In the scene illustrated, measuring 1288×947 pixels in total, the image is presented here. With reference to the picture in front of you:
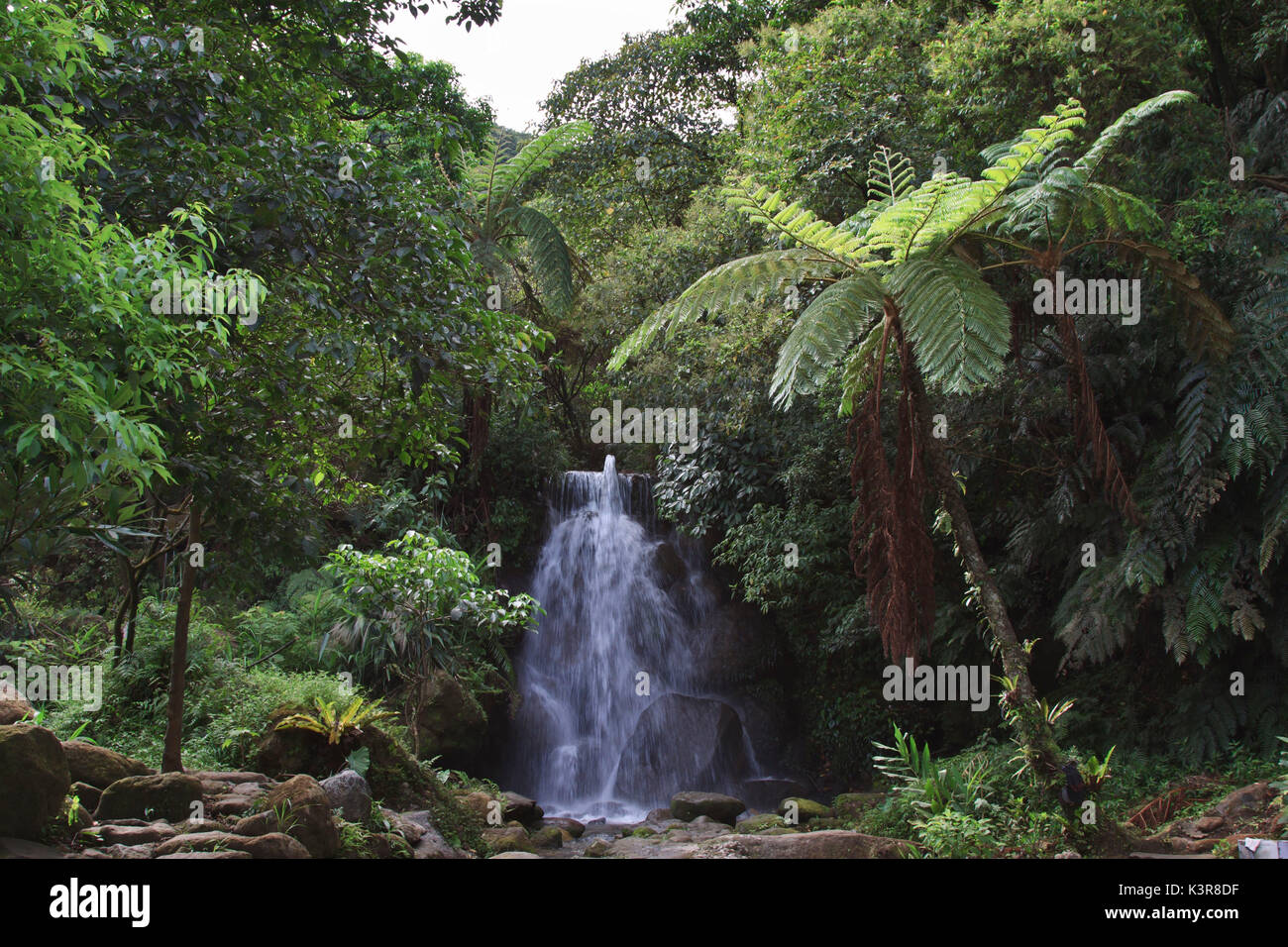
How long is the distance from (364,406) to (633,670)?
6.72 meters

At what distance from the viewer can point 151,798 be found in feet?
14.4

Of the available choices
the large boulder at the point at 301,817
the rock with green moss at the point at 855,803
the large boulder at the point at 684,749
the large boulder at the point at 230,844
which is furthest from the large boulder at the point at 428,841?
the large boulder at the point at 684,749

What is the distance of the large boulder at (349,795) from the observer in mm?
4973

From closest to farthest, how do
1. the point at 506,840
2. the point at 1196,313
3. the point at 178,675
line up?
the point at 178,675 → the point at 1196,313 → the point at 506,840

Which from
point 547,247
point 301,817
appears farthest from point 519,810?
point 547,247

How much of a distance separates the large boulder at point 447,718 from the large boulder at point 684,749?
205 centimetres

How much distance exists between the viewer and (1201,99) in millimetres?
8703

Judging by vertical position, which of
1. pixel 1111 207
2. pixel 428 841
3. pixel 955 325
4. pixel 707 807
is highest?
pixel 1111 207

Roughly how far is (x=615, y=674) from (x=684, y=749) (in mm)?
1438

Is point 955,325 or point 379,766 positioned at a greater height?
point 955,325

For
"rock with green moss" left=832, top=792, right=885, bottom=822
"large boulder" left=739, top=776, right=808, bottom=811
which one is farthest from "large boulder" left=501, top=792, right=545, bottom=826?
"rock with green moss" left=832, top=792, right=885, bottom=822

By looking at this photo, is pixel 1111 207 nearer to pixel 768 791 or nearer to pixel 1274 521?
pixel 1274 521

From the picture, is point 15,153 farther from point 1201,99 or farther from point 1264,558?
point 1201,99

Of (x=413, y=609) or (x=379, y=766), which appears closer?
(x=379, y=766)
